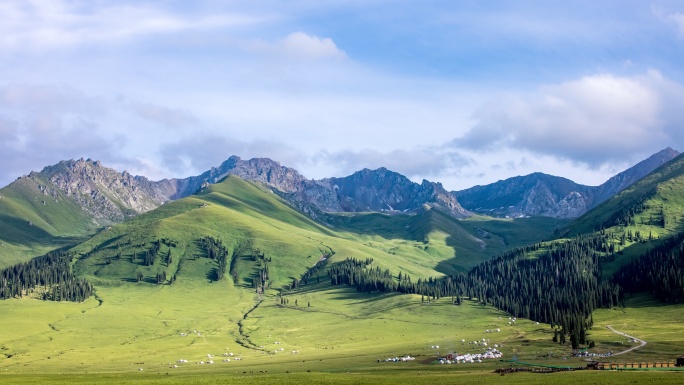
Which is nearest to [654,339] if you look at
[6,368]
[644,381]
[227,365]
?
[644,381]

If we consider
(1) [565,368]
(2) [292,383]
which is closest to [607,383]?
(1) [565,368]

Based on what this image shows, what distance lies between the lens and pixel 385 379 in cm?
12031

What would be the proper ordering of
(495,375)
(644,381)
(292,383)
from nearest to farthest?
(644,381)
(292,383)
(495,375)

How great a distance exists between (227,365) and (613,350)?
110942 millimetres

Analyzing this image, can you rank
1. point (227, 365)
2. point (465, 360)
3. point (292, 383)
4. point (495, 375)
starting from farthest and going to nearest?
point (227, 365), point (465, 360), point (495, 375), point (292, 383)

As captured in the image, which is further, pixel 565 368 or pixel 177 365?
pixel 177 365

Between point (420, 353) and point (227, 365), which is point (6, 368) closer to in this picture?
point (227, 365)

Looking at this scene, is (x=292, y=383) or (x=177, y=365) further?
(x=177, y=365)

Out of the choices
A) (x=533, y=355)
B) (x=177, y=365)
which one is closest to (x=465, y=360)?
(x=533, y=355)

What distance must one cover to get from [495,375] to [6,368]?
5851 inches

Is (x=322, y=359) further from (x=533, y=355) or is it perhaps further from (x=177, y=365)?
(x=533, y=355)

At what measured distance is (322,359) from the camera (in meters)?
193

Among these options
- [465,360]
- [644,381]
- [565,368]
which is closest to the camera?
[644,381]

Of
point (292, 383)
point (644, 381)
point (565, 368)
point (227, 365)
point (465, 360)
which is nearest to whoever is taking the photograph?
point (644, 381)
